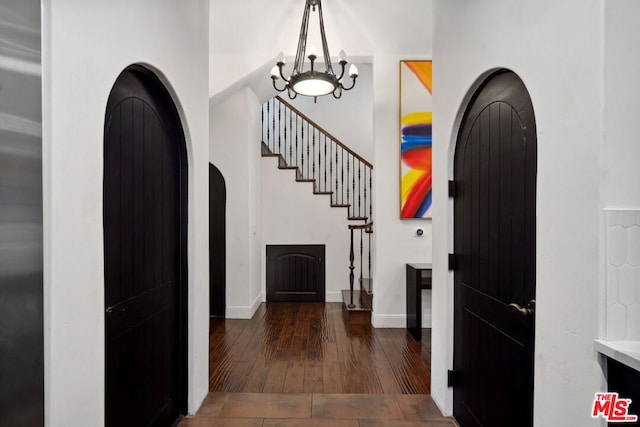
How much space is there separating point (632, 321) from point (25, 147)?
6.32 feet

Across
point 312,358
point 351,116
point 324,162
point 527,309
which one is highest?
point 351,116

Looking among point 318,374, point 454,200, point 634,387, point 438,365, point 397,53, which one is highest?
point 397,53

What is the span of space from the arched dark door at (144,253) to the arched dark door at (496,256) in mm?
1775

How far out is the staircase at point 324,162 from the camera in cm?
611

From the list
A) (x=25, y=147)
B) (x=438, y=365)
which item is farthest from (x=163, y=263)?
(x=438, y=365)

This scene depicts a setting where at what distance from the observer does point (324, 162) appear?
258 inches

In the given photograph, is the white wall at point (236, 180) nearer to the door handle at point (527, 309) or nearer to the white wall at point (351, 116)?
the white wall at point (351, 116)

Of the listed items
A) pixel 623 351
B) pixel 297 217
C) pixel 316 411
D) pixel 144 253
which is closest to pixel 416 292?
pixel 316 411

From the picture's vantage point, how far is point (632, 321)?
1165 mm

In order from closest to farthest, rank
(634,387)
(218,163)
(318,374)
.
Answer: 1. (634,387)
2. (318,374)
3. (218,163)

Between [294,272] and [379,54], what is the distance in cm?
335

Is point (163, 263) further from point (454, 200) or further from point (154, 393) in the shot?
point (454, 200)

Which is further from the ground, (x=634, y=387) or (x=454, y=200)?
(x=454, y=200)

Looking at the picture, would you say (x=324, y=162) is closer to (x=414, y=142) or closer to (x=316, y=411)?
(x=414, y=142)
